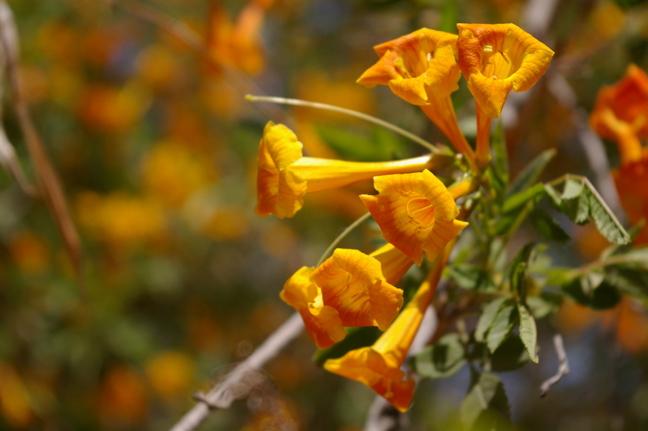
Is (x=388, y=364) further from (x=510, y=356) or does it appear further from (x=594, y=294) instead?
(x=594, y=294)

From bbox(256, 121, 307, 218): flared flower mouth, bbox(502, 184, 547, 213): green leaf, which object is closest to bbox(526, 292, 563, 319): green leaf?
bbox(502, 184, 547, 213): green leaf

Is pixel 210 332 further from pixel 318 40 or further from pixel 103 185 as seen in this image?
pixel 318 40

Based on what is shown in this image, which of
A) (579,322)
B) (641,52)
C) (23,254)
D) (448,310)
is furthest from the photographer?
(579,322)

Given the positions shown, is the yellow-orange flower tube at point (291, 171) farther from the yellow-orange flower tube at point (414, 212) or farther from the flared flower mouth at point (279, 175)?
the yellow-orange flower tube at point (414, 212)

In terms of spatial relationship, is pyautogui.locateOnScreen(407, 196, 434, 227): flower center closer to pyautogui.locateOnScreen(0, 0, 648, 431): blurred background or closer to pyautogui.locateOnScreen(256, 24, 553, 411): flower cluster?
pyautogui.locateOnScreen(256, 24, 553, 411): flower cluster

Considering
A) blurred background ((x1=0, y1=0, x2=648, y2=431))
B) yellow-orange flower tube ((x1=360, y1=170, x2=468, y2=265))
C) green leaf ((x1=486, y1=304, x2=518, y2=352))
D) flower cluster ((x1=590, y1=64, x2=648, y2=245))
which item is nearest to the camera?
yellow-orange flower tube ((x1=360, y1=170, x2=468, y2=265))

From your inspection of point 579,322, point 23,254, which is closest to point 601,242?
point 579,322

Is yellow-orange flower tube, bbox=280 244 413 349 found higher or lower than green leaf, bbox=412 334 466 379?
higher
